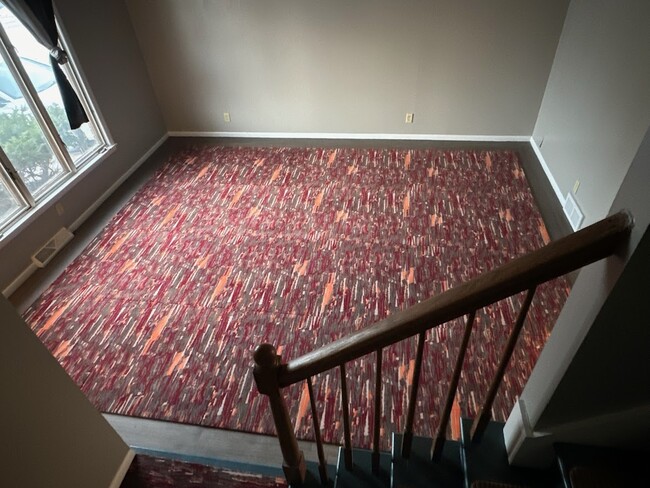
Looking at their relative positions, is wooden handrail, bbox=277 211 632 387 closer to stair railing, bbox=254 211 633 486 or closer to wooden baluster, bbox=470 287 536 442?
stair railing, bbox=254 211 633 486

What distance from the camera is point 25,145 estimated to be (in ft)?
9.87

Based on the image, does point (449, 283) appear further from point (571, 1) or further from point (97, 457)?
point (571, 1)

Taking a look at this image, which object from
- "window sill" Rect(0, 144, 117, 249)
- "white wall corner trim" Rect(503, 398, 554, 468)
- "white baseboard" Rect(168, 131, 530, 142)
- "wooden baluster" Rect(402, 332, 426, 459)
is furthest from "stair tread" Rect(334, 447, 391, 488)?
"white baseboard" Rect(168, 131, 530, 142)

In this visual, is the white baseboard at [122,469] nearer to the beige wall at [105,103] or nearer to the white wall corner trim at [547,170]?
the beige wall at [105,103]

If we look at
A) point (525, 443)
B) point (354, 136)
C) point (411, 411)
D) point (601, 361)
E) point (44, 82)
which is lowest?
point (411, 411)

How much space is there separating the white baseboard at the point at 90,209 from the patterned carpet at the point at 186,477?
4.09 ft

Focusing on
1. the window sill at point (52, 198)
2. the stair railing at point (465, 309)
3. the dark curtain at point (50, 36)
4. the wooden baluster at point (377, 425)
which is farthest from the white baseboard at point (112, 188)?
the wooden baluster at point (377, 425)

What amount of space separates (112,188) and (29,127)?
919mm

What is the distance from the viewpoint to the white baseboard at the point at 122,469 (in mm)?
1697

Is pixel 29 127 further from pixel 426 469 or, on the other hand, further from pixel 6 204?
pixel 426 469

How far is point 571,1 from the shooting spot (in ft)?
10.8

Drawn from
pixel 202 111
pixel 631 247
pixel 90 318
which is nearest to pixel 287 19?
pixel 202 111

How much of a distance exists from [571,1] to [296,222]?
9.74ft

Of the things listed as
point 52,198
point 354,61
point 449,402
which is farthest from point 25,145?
point 449,402
